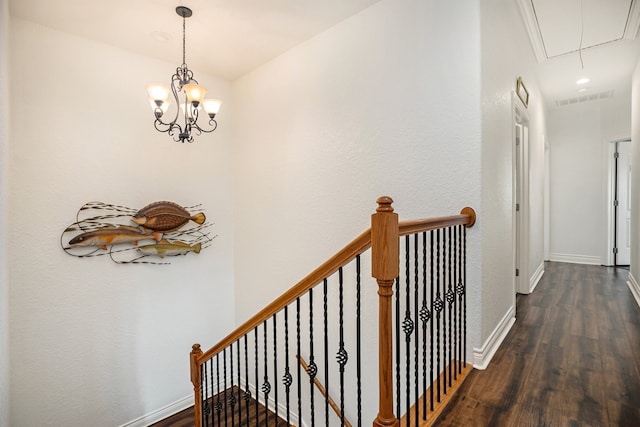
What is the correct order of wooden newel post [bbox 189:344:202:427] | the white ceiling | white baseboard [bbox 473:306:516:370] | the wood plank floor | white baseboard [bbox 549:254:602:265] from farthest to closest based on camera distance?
white baseboard [bbox 549:254:602:265] → wooden newel post [bbox 189:344:202:427] → the white ceiling → white baseboard [bbox 473:306:516:370] → the wood plank floor

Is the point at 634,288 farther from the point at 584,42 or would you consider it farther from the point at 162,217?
the point at 162,217

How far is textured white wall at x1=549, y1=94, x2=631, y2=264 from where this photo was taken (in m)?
5.27

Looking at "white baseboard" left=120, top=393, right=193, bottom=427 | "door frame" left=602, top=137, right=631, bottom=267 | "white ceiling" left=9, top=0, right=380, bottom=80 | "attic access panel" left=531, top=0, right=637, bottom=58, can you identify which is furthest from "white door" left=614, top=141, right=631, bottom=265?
"white baseboard" left=120, top=393, right=193, bottom=427

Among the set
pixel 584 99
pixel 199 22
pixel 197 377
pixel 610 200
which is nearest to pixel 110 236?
pixel 197 377

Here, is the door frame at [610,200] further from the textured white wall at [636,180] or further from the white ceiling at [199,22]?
the white ceiling at [199,22]

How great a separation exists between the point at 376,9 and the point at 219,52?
67.8 inches

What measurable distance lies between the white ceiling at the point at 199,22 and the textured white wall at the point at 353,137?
7.9 inches

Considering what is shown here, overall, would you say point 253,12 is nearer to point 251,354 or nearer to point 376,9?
point 376,9

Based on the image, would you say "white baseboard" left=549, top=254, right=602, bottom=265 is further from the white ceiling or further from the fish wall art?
the fish wall art

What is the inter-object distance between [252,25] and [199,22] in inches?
18.4

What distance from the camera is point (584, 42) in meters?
3.36

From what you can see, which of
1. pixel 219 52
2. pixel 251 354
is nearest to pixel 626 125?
pixel 219 52

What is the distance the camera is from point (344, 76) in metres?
2.90

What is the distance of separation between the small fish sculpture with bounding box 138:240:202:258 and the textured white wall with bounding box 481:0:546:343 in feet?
10.1
